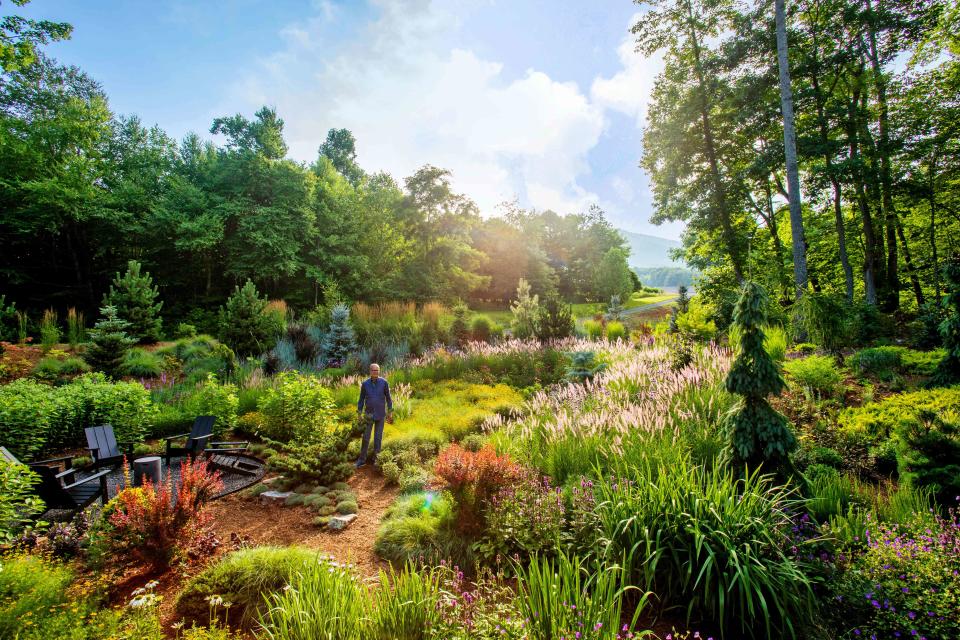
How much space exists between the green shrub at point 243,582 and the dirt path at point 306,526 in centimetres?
62

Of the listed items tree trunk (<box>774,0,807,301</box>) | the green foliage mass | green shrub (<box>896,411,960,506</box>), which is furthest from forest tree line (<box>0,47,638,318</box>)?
green shrub (<box>896,411,960,506</box>)

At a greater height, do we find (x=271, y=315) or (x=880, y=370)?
(x=271, y=315)

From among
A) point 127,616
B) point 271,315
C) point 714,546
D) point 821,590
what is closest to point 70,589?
point 127,616

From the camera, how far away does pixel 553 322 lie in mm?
13312

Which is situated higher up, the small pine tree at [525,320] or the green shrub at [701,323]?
the small pine tree at [525,320]

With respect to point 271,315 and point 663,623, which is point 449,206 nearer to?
point 271,315

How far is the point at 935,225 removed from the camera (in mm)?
14656

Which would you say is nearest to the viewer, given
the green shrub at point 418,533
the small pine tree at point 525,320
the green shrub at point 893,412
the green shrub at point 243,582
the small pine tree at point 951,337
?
the green shrub at point 243,582

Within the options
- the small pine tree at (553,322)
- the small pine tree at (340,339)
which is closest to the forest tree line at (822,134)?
the small pine tree at (553,322)

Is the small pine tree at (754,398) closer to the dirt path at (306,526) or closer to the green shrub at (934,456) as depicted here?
the green shrub at (934,456)

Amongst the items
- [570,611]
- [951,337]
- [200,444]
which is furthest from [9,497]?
[951,337]

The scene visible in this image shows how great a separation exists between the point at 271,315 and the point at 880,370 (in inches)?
633

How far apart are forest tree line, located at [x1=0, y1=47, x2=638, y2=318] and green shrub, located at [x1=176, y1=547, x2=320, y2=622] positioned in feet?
60.6

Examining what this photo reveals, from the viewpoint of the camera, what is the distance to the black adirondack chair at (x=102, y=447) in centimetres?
508
